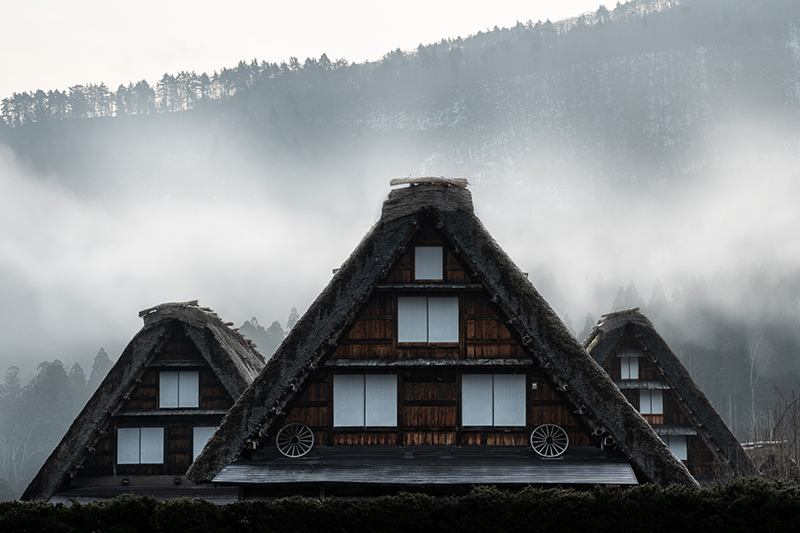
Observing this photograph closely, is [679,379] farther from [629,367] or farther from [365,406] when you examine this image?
[365,406]

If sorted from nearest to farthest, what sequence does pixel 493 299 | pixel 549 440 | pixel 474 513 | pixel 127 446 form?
pixel 474 513
pixel 549 440
pixel 493 299
pixel 127 446

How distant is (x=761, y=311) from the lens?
258 ft

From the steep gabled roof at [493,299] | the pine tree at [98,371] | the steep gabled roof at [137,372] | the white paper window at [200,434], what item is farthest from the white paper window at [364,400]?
the pine tree at [98,371]

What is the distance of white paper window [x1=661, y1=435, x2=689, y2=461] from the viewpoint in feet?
73.9

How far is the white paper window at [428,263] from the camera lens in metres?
13.6

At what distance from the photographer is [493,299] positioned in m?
13.0

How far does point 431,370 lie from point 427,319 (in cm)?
109

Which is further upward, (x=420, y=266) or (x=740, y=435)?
(x=420, y=266)

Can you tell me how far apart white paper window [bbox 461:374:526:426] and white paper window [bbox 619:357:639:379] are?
11.3 m

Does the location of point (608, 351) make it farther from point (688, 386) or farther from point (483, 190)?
point (483, 190)

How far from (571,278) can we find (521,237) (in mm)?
32433

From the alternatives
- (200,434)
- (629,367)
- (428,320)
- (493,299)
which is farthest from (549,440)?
(629,367)

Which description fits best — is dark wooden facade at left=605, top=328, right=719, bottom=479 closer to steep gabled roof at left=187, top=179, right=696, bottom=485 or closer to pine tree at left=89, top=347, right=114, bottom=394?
steep gabled roof at left=187, top=179, right=696, bottom=485

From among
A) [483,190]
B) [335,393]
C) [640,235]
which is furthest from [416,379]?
[483,190]
